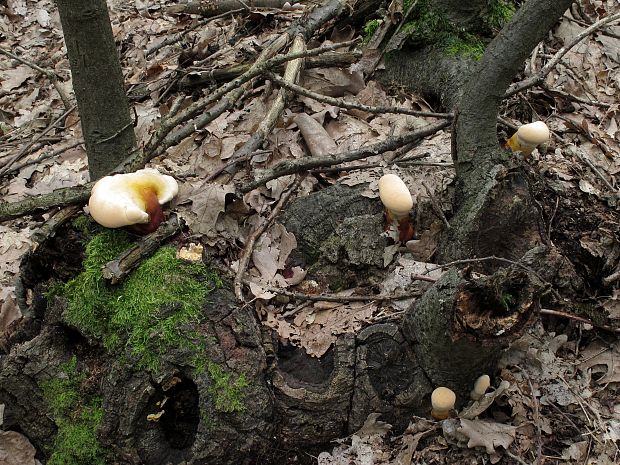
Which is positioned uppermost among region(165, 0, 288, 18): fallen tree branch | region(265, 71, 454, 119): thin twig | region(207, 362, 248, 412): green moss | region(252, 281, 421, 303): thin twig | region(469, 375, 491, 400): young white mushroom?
region(265, 71, 454, 119): thin twig

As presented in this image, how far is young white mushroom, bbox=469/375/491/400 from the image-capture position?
2984 mm

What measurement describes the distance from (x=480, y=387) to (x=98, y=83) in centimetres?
314

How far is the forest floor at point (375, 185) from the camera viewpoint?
305 cm

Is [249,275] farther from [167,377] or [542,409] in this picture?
[542,409]

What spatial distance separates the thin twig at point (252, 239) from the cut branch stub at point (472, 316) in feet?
3.51

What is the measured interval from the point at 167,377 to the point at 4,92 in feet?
18.2

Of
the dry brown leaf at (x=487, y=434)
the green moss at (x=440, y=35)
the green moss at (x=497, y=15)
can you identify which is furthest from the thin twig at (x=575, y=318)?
the green moss at (x=497, y=15)

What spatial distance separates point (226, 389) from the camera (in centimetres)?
289

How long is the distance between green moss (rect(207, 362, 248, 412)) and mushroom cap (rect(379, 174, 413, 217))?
1.35 m

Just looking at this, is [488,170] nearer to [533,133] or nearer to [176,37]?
[533,133]

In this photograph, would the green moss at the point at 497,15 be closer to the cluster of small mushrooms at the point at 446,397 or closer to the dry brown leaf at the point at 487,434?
the cluster of small mushrooms at the point at 446,397

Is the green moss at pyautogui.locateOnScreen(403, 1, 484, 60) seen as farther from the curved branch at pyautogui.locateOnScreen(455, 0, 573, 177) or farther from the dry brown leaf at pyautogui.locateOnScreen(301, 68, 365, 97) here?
the curved branch at pyautogui.locateOnScreen(455, 0, 573, 177)

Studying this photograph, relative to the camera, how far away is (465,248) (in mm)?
3375

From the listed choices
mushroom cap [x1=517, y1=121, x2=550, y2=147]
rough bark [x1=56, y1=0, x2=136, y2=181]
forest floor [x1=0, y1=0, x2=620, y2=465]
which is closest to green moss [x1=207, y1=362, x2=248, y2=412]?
forest floor [x1=0, y1=0, x2=620, y2=465]
